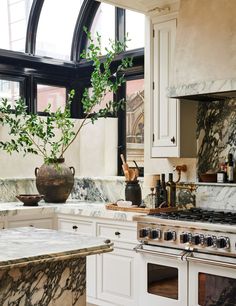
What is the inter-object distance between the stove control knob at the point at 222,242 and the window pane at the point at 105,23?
120 inches

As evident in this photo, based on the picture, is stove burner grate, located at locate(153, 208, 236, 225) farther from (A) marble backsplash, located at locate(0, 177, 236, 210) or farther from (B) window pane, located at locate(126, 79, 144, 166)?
(B) window pane, located at locate(126, 79, 144, 166)

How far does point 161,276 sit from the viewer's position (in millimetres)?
3920

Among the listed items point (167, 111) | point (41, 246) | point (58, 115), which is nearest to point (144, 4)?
point (167, 111)

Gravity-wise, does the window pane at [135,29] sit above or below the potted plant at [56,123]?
above

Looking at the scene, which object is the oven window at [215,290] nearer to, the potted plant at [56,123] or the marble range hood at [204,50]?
the marble range hood at [204,50]

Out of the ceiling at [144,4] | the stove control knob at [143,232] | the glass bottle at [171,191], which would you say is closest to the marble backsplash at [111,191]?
the glass bottle at [171,191]

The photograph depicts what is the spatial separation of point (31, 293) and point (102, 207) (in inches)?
98.6

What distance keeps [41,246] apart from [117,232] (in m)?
2.02

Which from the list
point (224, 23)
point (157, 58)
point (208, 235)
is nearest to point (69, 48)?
point (157, 58)

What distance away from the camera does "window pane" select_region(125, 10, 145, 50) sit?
5.58 meters

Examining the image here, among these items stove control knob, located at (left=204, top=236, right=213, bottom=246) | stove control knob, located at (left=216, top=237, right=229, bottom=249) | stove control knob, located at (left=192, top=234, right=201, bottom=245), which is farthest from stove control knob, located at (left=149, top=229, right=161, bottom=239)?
stove control knob, located at (left=216, top=237, right=229, bottom=249)

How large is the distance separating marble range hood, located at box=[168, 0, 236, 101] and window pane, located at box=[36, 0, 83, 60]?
228 centimetres

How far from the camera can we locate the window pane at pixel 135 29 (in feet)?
18.3

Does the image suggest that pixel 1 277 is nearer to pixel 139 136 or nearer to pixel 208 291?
pixel 208 291
